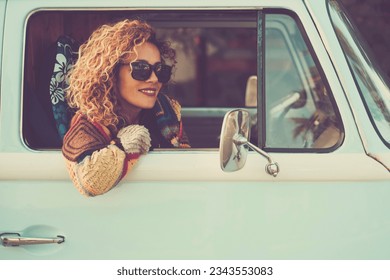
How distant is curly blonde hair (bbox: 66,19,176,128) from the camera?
273 centimetres

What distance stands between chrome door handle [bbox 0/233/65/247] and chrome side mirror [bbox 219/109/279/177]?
66 cm

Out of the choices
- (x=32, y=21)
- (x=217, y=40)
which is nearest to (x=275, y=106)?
(x=32, y=21)

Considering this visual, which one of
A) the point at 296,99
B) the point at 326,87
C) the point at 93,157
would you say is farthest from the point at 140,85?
the point at 296,99

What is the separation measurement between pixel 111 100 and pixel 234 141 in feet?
1.84

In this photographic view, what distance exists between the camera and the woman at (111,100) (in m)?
2.61

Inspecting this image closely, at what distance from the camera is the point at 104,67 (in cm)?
276

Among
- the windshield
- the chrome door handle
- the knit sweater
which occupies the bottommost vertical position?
the chrome door handle

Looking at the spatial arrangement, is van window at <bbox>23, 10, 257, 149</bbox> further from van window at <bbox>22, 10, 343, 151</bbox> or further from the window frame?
the window frame

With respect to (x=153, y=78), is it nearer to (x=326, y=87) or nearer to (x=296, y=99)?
(x=326, y=87)

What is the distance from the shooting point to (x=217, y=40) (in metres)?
10.2

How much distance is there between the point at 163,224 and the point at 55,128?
59cm

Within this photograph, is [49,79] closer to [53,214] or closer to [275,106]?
[53,214]

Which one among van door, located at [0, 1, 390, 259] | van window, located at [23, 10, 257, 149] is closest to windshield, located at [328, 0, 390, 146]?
van door, located at [0, 1, 390, 259]

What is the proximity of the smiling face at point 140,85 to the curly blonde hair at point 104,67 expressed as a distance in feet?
0.09
